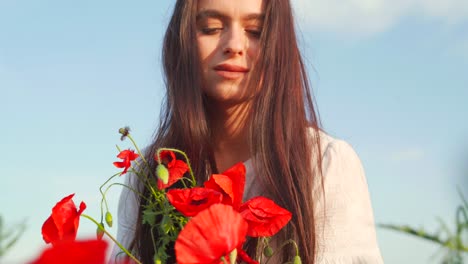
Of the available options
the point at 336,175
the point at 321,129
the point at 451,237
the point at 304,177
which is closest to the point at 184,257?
the point at 451,237

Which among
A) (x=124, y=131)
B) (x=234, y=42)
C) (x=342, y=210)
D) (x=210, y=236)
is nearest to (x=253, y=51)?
(x=234, y=42)

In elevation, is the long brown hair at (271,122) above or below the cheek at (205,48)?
below

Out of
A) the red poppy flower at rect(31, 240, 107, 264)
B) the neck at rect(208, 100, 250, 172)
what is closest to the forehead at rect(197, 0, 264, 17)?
the neck at rect(208, 100, 250, 172)

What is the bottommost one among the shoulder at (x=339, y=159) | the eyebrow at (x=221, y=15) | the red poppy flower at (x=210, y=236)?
the shoulder at (x=339, y=159)

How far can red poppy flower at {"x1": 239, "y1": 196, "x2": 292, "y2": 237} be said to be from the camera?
105cm

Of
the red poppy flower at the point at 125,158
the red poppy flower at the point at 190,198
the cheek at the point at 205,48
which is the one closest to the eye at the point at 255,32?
the cheek at the point at 205,48

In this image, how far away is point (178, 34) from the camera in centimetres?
235

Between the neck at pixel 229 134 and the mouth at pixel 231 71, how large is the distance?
21 cm

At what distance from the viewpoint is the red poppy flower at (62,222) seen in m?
1.14

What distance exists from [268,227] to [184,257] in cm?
44

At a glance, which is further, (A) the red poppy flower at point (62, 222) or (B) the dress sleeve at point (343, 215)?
(B) the dress sleeve at point (343, 215)

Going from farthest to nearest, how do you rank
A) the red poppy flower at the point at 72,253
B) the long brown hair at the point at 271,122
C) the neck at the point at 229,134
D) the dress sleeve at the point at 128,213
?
the dress sleeve at the point at 128,213 → the neck at the point at 229,134 → the long brown hair at the point at 271,122 → the red poppy flower at the point at 72,253

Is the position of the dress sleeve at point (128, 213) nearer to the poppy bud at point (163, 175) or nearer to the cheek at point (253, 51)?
the cheek at point (253, 51)

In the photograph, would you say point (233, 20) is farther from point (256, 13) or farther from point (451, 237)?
point (451, 237)
